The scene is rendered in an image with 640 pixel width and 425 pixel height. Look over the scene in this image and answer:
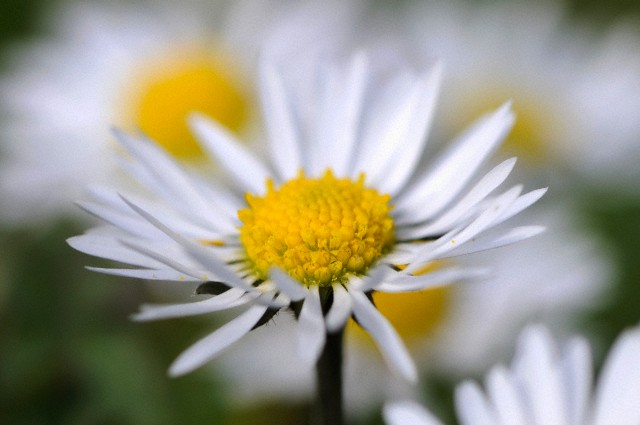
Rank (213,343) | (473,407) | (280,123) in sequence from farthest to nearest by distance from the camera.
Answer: (280,123) < (473,407) < (213,343)

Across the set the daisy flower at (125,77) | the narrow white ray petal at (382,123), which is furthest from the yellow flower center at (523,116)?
the narrow white ray petal at (382,123)

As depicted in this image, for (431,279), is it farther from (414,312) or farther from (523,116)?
(523,116)

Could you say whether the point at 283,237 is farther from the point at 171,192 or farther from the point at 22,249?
the point at 22,249

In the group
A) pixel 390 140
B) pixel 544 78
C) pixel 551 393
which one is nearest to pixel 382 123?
pixel 390 140

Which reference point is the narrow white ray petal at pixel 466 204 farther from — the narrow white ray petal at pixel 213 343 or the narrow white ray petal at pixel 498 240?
the narrow white ray petal at pixel 213 343

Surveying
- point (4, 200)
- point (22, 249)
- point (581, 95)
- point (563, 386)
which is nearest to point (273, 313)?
point (563, 386)
